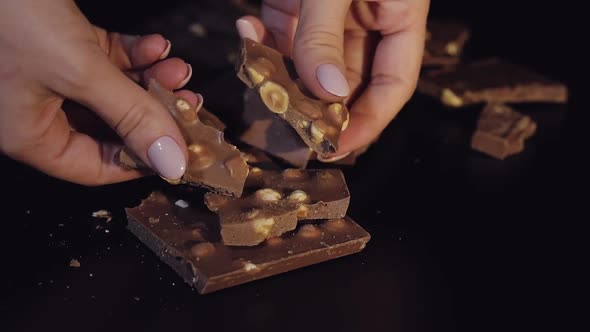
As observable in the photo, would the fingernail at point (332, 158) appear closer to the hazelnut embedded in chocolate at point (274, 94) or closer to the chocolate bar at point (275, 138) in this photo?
the chocolate bar at point (275, 138)

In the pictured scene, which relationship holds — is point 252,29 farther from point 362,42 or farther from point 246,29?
point 362,42

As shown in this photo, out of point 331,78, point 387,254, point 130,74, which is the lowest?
point 387,254

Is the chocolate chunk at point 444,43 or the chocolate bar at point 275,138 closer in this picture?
the chocolate bar at point 275,138

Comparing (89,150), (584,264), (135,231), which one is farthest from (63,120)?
(584,264)

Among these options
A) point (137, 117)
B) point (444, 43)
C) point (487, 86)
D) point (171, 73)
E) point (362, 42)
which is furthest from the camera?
point (444, 43)

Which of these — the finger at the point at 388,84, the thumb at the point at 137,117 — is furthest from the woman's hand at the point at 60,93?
the finger at the point at 388,84

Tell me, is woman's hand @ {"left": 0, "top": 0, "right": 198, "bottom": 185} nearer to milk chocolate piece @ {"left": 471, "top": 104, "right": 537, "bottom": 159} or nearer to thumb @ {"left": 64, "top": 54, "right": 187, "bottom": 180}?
thumb @ {"left": 64, "top": 54, "right": 187, "bottom": 180}

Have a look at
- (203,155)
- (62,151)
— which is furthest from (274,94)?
(62,151)
